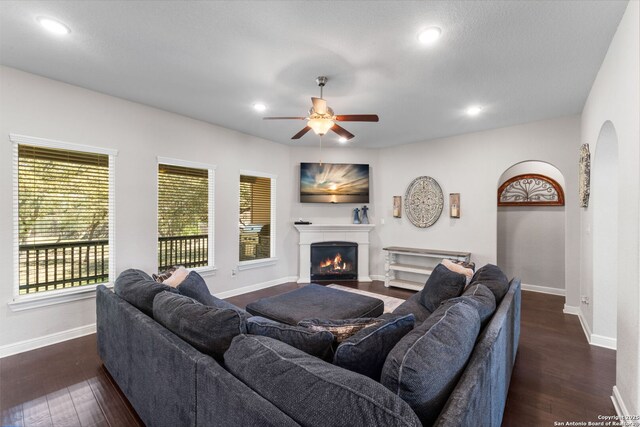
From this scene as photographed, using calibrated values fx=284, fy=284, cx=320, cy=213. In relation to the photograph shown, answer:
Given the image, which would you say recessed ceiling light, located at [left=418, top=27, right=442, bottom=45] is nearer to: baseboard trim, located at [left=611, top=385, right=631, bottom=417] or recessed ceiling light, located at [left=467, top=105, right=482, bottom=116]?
recessed ceiling light, located at [left=467, top=105, right=482, bottom=116]

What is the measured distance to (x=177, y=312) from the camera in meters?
1.71

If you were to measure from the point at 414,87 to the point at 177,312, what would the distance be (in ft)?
10.4

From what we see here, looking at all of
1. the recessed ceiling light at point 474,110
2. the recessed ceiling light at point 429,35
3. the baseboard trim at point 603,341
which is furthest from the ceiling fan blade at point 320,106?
the baseboard trim at point 603,341

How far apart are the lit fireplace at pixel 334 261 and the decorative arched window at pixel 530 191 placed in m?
3.08

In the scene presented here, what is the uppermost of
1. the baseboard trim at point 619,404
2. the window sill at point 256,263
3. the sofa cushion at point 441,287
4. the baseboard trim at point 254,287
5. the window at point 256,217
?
the window at point 256,217

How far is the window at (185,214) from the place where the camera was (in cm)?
409

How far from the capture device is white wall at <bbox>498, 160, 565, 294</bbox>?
5070mm

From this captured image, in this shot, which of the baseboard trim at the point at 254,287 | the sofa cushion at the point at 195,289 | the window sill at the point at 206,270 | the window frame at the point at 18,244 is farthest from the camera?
the baseboard trim at the point at 254,287

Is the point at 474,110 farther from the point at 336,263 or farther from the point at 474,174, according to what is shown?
the point at 336,263

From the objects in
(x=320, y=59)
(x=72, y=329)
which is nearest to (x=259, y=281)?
(x=72, y=329)

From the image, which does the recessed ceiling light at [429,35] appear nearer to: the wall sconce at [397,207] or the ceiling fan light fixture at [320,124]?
the ceiling fan light fixture at [320,124]

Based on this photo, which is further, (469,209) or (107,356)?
(469,209)

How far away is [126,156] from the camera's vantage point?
11.9 feet

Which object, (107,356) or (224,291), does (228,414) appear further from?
(224,291)
